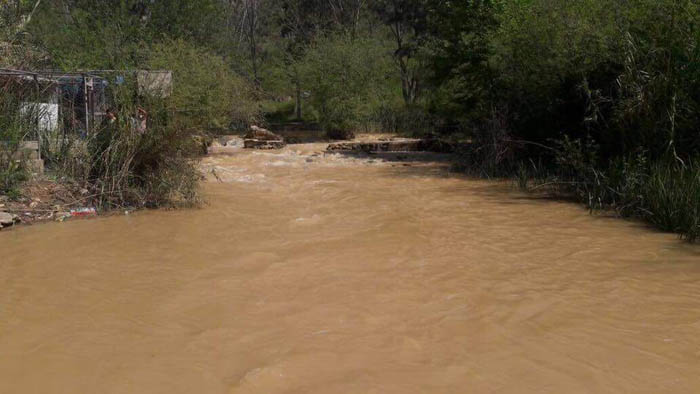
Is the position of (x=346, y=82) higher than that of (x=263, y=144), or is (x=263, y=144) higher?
(x=346, y=82)

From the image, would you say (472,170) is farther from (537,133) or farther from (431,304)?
(431,304)

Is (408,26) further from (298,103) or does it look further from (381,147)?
(381,147)

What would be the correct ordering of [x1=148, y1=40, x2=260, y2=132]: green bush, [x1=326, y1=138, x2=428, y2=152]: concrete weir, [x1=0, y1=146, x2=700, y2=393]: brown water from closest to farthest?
[x1=0, y1=146, x2=700, y2=393]: brown water < [x1=148, y1=40, x2=260, y2=132]: green bush < [x1=326, y1=138, x2=428, y2=152]: concrete weir

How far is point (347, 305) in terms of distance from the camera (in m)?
5.32

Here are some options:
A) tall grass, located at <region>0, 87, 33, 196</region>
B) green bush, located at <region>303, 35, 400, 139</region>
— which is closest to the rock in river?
tall grass, located at <region>0, 87, 33, 196</region>

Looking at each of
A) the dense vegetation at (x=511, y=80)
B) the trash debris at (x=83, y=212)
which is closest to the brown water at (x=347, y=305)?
the trash debris at (x=83, y=212)

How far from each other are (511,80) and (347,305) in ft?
38.8

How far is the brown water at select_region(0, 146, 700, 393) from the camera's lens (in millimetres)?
3934

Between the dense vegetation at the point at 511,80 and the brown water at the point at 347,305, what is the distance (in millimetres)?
1820

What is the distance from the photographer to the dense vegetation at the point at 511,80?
33.0 ft

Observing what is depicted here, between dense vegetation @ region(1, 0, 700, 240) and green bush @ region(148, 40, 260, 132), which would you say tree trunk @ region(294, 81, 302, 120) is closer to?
dense vegetation @ region(1, 0, 700, 240)

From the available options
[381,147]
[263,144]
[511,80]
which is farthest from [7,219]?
[263,144]

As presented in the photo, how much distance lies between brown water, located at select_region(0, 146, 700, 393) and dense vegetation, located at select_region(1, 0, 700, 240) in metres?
1.82

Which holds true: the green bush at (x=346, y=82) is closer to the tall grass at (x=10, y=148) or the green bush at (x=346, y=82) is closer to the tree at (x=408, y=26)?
the tree at (x=408, y=26)
